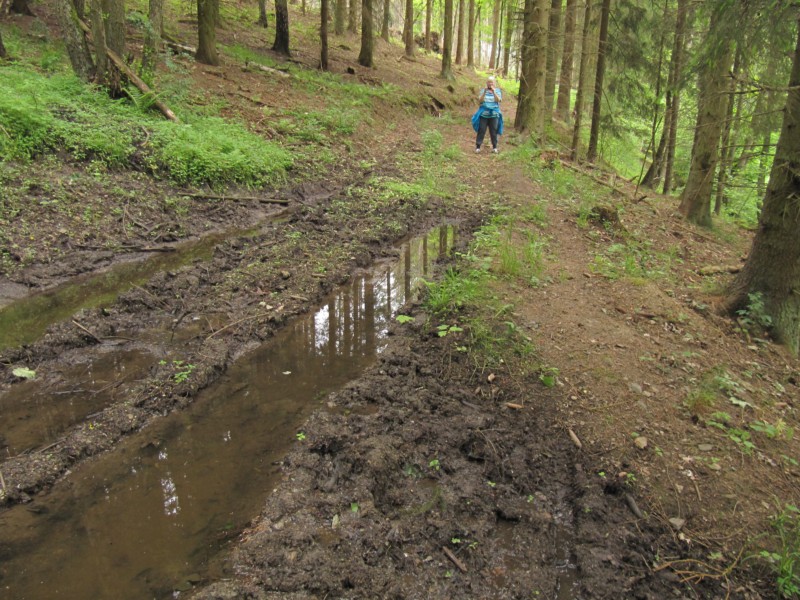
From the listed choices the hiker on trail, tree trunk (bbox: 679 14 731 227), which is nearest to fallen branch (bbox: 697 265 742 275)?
tree trunk (bbox: 679 14 731 227)

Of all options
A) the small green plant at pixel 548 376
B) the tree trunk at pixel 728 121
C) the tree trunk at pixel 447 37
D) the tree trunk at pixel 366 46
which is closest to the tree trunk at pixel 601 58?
the tree trunk at pixel 728 121

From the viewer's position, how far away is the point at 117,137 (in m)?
9.55

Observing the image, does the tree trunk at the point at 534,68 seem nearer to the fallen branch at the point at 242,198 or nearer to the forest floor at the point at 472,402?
the forest floor at the point at 472,402

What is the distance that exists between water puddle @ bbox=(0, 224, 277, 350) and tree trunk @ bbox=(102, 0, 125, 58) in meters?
6.32

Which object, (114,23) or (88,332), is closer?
(88,332)

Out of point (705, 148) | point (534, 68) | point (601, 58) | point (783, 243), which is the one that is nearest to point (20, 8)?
point (534, 68)

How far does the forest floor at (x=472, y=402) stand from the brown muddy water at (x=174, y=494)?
0.64ft

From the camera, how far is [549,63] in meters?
19.9

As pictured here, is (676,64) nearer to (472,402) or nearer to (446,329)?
(446,329)

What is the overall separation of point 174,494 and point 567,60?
21.5 metres

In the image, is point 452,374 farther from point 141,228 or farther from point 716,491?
point 141,228

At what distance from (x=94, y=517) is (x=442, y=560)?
242 cm

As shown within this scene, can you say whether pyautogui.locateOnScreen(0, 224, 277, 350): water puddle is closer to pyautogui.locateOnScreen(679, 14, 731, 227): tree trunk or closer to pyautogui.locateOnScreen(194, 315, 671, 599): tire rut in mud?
pyautogui.locateOnScreen(194, 315, 671, 599): tire rut in mud

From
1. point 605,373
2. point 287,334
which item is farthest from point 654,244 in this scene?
point 287,334
